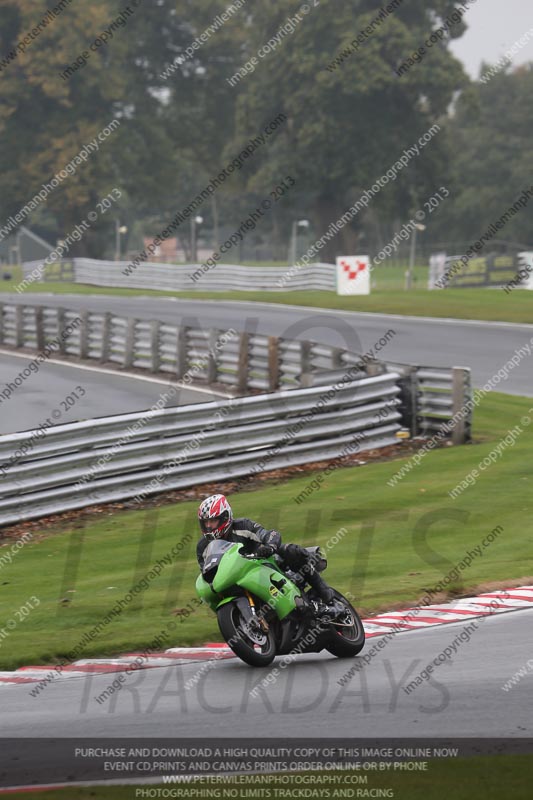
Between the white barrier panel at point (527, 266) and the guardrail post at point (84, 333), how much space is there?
19.2 metres

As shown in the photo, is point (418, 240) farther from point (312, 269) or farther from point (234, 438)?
point (234, 438)

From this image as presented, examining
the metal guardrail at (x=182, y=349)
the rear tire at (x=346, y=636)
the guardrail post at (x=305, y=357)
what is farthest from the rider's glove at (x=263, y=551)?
the guardrail post at (x=305, y=357)

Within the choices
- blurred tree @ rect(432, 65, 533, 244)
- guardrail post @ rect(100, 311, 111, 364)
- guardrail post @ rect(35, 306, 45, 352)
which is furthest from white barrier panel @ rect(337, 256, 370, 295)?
blurred tree @ rect(432, 65, 533, 244)

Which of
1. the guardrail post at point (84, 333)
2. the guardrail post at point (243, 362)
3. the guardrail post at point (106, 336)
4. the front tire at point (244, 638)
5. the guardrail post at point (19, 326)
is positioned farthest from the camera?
the guardrail post at point (19, 326)

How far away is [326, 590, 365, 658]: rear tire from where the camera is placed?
879 centimetres

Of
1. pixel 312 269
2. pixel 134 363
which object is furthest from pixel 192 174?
pixel 134 363

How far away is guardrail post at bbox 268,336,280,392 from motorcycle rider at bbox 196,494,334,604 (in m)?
13.5

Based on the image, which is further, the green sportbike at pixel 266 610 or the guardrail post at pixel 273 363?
the guardrail post at pixel 273 363

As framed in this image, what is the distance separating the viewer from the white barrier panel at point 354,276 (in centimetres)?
4394

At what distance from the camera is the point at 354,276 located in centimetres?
4391

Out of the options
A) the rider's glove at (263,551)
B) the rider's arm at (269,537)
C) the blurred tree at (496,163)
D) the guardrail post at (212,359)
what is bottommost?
the guardrail post at (212,359)

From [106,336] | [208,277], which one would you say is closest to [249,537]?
[106,336]

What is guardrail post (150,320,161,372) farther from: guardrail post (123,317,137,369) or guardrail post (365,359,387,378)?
guardrail post (365,359,387,378)

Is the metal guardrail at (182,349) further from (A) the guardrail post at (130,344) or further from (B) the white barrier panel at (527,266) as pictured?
(B) the white barrier panel at (527,266)
